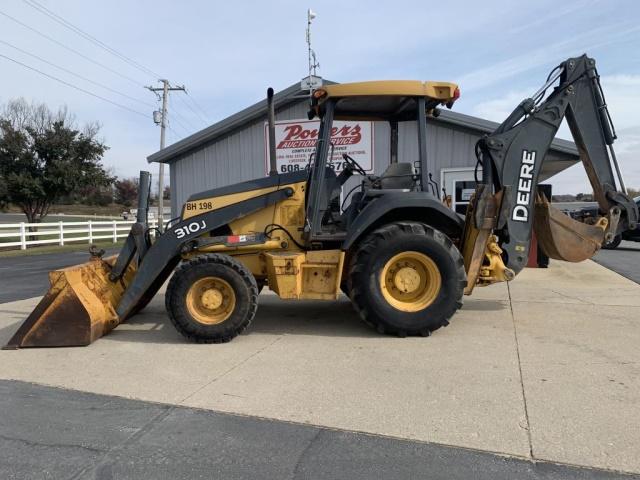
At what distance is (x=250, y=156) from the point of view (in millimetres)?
14305

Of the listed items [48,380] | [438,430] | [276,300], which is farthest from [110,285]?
[438,430]

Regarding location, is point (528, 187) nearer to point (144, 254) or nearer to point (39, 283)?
point (144, 254)

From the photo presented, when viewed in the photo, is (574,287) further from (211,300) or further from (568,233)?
(211,300)

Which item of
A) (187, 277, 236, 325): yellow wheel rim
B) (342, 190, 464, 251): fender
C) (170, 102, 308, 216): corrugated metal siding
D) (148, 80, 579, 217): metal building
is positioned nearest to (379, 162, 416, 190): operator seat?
(342, 190, 464, 251): fender

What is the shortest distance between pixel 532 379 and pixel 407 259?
186 cm

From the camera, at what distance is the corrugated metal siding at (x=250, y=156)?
12.6 meters

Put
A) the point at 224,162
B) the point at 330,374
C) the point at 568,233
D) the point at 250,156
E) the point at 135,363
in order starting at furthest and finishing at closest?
the point at 224,162 < the point at 250,156 < the point at 568,233 < the point at 135,363 < the point at 330,374

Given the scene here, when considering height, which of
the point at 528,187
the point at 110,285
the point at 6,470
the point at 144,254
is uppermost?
the point at 528,187

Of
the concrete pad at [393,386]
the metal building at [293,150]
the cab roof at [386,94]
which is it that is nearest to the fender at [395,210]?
the cab roof at [386,94]

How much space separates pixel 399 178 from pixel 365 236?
862 mm

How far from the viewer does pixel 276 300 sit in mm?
8062

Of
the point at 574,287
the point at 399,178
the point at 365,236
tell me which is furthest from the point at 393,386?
the point at 574,287

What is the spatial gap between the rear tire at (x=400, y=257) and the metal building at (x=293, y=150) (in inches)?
266

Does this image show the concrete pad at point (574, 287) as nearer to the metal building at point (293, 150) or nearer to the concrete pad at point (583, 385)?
the concrete pad at point (583, 385)
